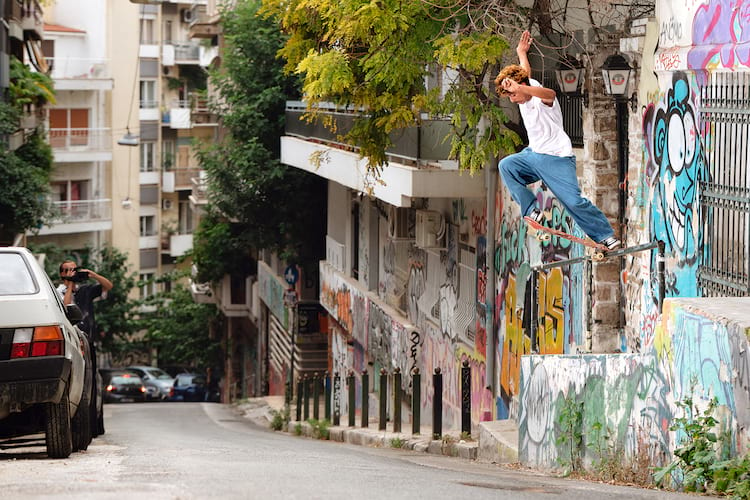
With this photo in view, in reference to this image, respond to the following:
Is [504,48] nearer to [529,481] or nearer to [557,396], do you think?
[557,396]

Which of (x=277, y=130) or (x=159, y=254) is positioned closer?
(x=277, y=130)

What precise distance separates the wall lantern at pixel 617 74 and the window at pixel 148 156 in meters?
52.4

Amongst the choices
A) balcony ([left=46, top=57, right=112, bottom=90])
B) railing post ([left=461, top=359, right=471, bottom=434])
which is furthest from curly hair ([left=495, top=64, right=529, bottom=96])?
balcony ([left=46, top=57, right=112, bottom=90])

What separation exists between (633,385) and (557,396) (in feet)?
6.84

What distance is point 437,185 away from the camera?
1812 cm

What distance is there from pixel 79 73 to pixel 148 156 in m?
5.88

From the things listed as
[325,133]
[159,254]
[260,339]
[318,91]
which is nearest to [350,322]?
[325,133]

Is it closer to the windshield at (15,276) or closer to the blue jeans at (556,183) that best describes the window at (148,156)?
the blue jeans at (556,183)

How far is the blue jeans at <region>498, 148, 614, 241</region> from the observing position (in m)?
10.8

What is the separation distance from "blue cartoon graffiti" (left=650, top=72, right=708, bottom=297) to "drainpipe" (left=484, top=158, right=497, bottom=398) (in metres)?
5.85

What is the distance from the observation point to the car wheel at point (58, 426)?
398 inches

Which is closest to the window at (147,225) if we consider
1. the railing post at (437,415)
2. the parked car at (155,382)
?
the parked car at (155,382)

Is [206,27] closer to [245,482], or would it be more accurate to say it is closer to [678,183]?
[678,183]

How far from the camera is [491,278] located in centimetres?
1788
